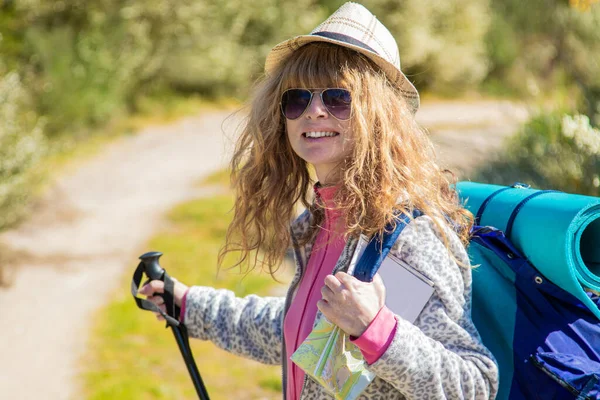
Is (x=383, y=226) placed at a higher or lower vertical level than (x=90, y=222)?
higher

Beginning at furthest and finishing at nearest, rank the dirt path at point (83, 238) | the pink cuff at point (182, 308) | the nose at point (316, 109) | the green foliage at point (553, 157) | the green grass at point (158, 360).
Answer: the dirt path at point (83, 238)
the green grass at point (158, 360)
the green foliage at point (553, 157)
the pink cuff at point (182, 308)
the nose at point (316, 109)

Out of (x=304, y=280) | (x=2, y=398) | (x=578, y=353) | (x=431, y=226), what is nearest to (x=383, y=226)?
(x=431, y=226)

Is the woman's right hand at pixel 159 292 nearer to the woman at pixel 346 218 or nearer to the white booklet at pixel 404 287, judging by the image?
the woman at pixel 346 218

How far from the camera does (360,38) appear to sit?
6.05 feet

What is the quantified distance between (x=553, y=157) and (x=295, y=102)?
9.57 ft

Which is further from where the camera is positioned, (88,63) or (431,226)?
(88,63)

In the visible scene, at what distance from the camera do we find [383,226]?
1692 millimetres

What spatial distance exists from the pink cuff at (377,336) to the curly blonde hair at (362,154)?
24cm

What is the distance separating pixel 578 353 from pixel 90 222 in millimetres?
6889

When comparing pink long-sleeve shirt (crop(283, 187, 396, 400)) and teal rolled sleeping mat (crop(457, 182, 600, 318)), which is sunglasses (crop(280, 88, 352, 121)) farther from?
teal rolled sleeping mat (crop(457, 182, 600, 318))

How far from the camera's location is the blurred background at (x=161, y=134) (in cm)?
463

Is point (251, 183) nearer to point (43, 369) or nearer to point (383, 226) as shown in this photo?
point (383, 226)

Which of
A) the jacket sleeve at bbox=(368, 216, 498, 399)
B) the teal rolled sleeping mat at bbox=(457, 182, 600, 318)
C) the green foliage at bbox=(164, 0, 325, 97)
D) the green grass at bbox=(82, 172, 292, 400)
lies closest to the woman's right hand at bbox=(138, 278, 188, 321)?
the jacket sleeve at bbox=(368, 216, 498, 399)

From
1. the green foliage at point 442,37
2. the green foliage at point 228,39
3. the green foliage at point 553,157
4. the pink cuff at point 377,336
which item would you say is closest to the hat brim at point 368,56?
the pink cuff at point 377,336
